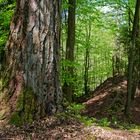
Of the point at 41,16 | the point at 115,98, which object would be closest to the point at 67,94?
the point at 115,98

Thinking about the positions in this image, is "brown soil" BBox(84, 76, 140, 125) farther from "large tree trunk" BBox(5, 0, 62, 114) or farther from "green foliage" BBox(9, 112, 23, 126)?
"green foliage" BBox(9, 112, 23, 126)

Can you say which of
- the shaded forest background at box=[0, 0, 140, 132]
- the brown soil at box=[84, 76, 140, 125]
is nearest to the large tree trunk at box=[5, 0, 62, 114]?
the shaded forest background at box=[0, 0, 140, 132]

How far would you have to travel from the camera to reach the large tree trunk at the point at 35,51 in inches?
194

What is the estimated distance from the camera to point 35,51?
4.93 metres

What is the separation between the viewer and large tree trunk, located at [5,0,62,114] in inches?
194

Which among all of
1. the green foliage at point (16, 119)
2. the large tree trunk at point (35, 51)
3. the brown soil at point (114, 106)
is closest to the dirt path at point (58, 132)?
the green foliage at point (16, 119)

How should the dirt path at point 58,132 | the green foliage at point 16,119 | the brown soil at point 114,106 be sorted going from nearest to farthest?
1. the dirt path at point 58,132
2. the green foliage at point 16,119
3. the brown soil at point 114,106

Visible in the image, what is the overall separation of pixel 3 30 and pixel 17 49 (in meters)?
5.47

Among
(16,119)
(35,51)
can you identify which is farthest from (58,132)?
(35,51)

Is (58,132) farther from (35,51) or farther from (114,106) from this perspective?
(114,106)

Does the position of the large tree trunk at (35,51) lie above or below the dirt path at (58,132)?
above

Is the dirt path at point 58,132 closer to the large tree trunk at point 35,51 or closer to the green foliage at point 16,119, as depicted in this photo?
→ the green foliage at point 16,119

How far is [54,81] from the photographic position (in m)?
5.17

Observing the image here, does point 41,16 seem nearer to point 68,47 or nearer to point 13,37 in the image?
point 13,37
